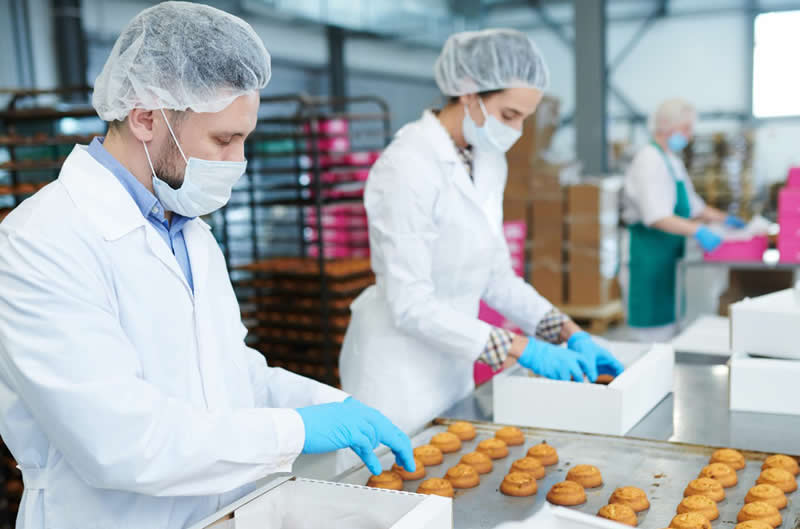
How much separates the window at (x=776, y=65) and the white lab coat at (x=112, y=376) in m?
8.65

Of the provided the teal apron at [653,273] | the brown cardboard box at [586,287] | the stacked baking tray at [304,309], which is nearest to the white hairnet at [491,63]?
the stacked baking tray at [304,309]

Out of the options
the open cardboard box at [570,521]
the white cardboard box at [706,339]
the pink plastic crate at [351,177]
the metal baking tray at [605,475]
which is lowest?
the white cardboard box at [706,339]

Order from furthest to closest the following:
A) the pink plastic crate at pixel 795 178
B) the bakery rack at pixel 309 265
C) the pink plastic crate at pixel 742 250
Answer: the bakery rack at pixel 309 265
the pink plastic crate at pixel 742 250
the pink plastic crate at pixel 795 178

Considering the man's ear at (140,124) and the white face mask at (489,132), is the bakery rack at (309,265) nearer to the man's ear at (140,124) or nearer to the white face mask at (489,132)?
the white face mask at (489,132)

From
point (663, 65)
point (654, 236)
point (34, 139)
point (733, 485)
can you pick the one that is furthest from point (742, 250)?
point (663, 65)

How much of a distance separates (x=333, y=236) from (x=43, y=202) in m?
4.00

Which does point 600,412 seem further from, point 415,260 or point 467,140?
point 467,140

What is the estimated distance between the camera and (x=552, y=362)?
6.20ft

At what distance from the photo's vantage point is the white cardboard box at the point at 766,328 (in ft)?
5.98

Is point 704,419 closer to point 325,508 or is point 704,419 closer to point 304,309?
point 325,508

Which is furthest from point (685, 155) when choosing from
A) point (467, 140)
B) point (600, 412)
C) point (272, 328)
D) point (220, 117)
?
point (220, 117)

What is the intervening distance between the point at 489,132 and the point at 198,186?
1.10m

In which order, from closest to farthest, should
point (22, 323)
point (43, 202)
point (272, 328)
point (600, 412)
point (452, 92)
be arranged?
point (22, 323), point (43, 202), point (600, 412), point (452, 92), point (272, 328)

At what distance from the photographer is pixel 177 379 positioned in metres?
1.29
